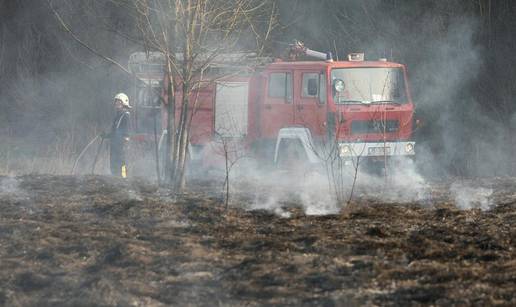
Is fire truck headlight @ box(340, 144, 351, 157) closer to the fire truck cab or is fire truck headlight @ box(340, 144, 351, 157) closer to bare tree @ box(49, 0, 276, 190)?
the fire truck cab

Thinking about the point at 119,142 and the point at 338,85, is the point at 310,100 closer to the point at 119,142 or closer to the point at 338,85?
the point at 338,85

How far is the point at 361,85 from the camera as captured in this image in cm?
1241

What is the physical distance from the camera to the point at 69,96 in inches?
1033

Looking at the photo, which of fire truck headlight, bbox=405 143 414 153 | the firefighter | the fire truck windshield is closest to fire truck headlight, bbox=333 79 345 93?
the fire truck windshield

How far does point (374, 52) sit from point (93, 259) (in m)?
13.8

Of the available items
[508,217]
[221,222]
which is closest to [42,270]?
[221,222]

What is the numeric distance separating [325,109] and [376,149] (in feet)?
3.30

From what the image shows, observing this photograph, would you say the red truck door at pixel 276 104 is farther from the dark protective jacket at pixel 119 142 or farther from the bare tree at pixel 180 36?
the bare tree at pixel 180 36

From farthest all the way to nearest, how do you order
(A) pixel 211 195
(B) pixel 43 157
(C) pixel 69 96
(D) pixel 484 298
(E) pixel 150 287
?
(C) pixel 69 96, (B) pixel 43 157, (A) pixel 211 195, (E) pixel 150 287, (D) pixel 484 298

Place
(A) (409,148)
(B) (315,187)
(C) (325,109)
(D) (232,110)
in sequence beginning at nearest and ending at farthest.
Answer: (B) (315,187), (C) (325,109), (A) (409,148), (D) (232,110)

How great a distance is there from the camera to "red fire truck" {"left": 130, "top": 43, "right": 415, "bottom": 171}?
12.3m

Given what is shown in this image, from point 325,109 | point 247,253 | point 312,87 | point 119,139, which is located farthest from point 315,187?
point 247,253

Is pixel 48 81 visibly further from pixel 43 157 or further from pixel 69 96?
pixel 43 157

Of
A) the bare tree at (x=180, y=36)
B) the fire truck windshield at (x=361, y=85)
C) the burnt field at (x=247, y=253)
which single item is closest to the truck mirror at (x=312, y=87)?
the fire truck windshield at (x=361, y=85)
